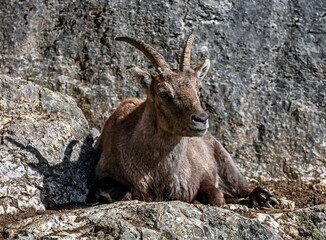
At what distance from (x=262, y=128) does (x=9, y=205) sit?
4.88m

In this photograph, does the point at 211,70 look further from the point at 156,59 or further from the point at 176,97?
the point at 176,97

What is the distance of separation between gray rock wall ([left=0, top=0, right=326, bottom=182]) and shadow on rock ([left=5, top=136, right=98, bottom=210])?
1678mm

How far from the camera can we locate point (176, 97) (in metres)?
7.08

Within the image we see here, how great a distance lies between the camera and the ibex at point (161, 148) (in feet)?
23.2

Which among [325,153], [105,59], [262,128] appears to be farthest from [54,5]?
[325,153]

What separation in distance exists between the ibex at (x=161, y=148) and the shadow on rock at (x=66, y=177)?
247 millimetres

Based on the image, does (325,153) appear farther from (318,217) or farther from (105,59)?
(105,59)

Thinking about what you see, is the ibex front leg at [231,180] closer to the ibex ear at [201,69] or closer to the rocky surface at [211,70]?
the rocky surface at [211,70]

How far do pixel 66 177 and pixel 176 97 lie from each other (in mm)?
2000

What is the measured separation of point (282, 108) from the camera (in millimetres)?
9852

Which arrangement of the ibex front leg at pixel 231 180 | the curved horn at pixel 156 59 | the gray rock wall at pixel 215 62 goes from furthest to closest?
the gray rock wall at pixel 215 62, the ibex front leg at pixel 231 180, the curved horn at pixel 156 59

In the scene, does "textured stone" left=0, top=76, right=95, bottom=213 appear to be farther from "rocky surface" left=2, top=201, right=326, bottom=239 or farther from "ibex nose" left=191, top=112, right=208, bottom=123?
"ibex nose" left=191, top=112, right=208, bottom=123

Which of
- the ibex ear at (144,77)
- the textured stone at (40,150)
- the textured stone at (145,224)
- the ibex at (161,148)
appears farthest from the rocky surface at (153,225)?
the ibex ear at (144,77)

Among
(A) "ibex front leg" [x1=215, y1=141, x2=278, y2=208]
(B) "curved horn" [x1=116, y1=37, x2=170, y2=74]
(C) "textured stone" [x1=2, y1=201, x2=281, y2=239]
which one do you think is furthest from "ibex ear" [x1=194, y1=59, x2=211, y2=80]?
(C) "textured stone" [x1=2, y1=201, x2=281, y2=239]
